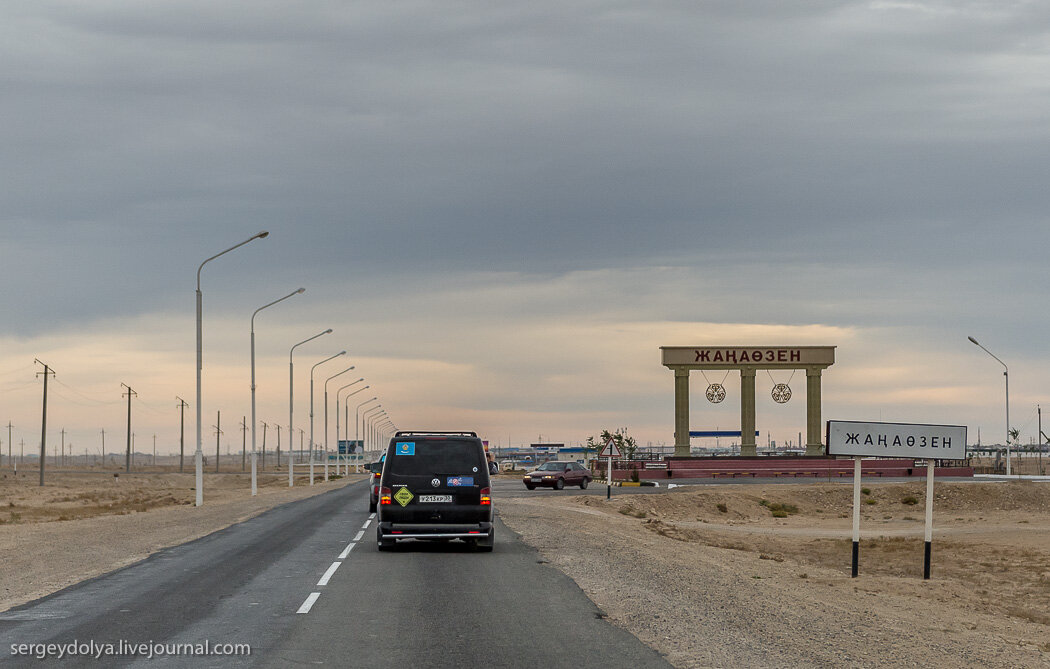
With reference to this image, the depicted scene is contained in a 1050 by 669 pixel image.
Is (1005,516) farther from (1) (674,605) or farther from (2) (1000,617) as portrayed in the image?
(1) (674,605)

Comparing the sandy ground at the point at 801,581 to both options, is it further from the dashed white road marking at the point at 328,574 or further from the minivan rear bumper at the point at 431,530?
the dashed white road marking at the point at 328,574

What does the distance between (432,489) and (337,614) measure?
7.29m

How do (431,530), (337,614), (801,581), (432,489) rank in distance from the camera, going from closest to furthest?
(337,614)
(432,489)
(431,530)
(801,581)

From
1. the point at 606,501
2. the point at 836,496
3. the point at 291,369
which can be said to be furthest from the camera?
the point at 291,369

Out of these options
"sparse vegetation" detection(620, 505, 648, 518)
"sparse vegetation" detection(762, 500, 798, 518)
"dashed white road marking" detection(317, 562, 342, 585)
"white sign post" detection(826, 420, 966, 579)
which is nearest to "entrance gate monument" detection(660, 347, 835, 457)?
"sparse vegetation" detection(762, 500, 798, 518)

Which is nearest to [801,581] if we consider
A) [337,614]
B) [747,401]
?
[337,614]

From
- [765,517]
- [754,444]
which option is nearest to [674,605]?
[765,517]

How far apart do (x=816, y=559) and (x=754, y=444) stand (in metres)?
47.3

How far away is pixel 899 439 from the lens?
20.9 metres

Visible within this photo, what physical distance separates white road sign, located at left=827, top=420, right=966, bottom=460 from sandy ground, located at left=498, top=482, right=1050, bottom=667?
267 cm

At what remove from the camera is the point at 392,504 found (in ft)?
65.5

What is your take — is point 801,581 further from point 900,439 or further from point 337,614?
point 337,614

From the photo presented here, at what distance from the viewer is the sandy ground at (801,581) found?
11742mm

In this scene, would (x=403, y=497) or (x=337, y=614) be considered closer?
(x=337, y=614)
